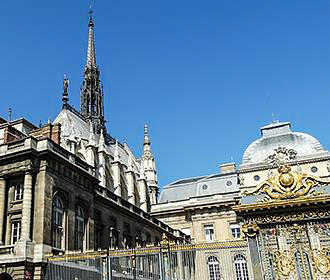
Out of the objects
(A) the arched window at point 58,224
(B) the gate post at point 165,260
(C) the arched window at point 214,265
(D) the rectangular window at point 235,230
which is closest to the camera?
(B) the gate post at point 165,260

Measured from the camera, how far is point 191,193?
2103 inches

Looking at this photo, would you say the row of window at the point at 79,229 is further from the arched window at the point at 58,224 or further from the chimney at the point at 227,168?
the chimney at the point at 227,168

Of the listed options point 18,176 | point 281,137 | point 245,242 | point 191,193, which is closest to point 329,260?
point 245,242

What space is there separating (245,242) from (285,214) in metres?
1.92

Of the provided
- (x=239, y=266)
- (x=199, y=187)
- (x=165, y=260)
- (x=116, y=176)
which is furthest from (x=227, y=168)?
(x=165, y=260)

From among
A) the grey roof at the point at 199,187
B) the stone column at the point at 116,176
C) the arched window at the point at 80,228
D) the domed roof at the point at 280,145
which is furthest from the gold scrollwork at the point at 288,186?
the grey roof at the point at 199,187

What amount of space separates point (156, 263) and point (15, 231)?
9061 millimetres

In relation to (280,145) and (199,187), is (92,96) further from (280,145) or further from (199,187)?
(280,145)

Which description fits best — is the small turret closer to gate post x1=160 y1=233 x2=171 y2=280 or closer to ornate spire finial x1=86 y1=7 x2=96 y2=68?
ornate spire finial x1=86 y1=7 x2=96 y2=68

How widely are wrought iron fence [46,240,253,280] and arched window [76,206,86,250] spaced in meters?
4.38

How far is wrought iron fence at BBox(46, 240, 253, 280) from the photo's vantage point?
15211mm

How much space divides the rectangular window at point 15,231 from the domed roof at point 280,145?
2717 cm

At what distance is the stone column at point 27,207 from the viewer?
784 inches

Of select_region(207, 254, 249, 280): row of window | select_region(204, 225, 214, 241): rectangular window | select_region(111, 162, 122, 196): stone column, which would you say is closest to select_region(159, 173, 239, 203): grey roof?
select_region(204, 225, 214, 241): rectangular window
